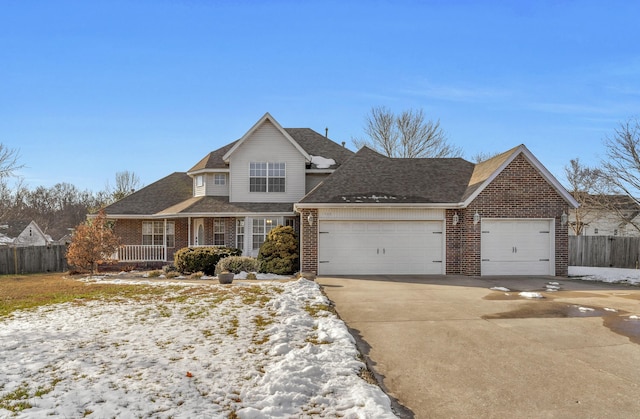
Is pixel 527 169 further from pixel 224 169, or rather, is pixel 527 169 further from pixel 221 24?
pixel 224 169

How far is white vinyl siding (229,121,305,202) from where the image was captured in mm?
19906

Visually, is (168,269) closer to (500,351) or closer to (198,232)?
(198,232)

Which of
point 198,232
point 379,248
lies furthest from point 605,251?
point 198,232

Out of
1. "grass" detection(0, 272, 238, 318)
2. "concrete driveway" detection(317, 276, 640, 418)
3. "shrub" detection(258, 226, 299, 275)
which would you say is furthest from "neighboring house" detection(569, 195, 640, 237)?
"grass" detection(0, 272, 238, 318)

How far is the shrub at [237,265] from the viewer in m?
16.5

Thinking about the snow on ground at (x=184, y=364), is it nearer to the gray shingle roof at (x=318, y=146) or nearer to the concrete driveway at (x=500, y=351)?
the concrete driveway at (x=500, y=351)

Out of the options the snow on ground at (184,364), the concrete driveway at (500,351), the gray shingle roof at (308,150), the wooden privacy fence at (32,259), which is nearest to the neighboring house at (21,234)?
the wooden privacy fence at (32,259)

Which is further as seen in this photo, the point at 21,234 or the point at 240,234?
the point at 21,234

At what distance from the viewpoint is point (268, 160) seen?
2000 centimetres

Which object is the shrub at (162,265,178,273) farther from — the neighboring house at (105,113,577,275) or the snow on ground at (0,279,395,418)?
the snow on ground at (0,279,395,418)

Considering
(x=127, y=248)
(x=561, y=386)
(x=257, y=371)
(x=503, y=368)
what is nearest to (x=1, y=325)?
(x=257, y=371)

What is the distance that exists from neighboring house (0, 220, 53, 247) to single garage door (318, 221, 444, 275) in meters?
36.4

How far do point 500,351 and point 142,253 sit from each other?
18838 millimetres

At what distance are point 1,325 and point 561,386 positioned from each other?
9.42 m
